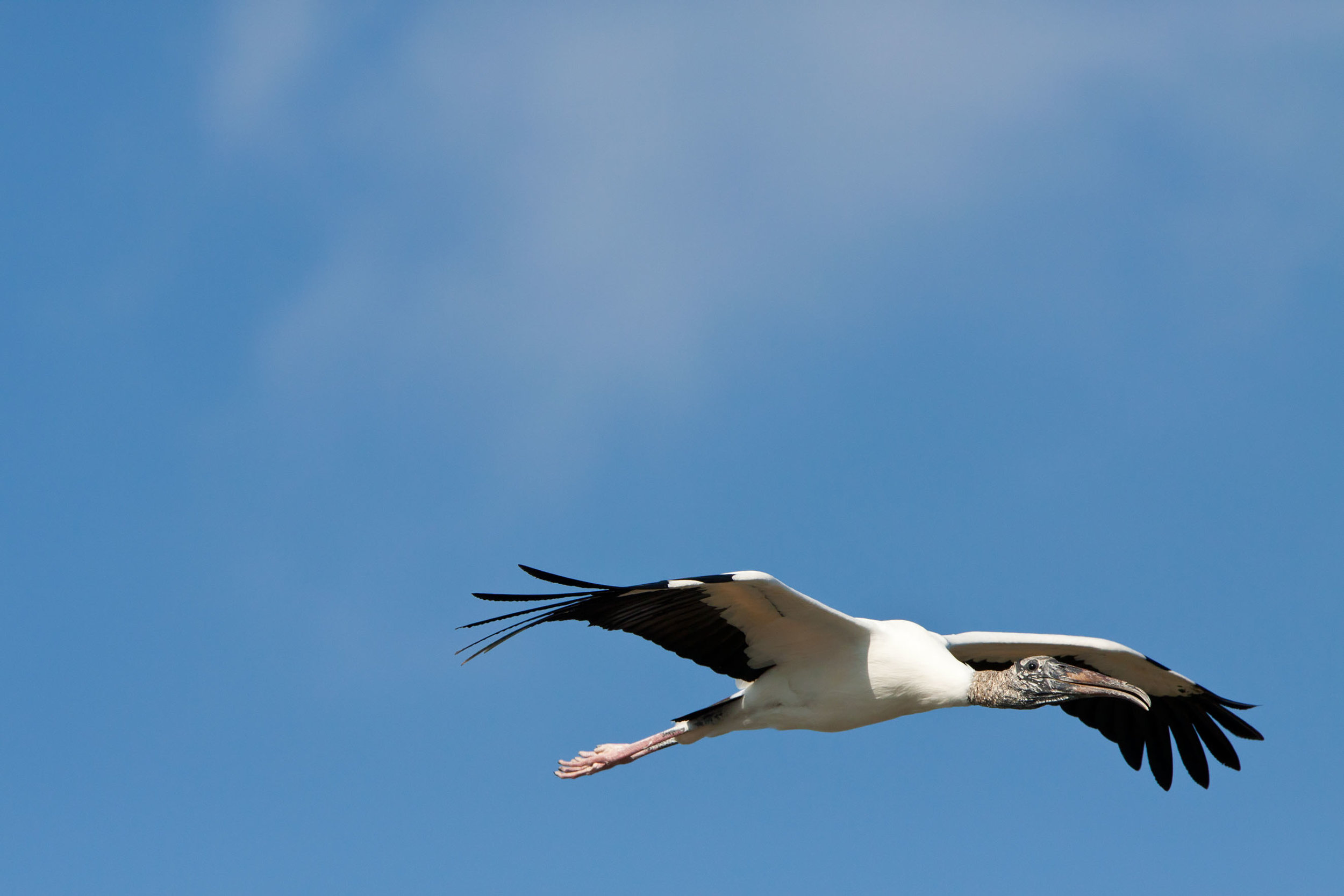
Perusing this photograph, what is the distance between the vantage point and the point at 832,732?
13273 millimetres

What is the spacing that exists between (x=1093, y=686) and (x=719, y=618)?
11.0 ft

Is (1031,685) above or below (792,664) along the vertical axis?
below

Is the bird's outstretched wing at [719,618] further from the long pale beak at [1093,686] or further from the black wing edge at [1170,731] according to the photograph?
the black wing edge at [1170,731]

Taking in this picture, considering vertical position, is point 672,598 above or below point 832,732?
above

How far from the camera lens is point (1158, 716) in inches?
626

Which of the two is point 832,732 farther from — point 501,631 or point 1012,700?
point 501,631

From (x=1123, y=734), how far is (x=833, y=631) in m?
5.07

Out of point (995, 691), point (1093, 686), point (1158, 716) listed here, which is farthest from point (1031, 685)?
point (1158, 716)

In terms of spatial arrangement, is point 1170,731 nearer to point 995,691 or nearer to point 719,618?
point 995,691

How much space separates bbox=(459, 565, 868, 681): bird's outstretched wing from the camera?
11.5 m

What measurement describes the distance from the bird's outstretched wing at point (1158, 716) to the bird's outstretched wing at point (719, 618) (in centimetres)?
285

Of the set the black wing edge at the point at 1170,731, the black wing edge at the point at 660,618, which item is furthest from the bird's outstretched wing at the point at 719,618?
the black wing edge at the point at 1170,731

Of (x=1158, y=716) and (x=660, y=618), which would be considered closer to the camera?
(x=660, y=618)

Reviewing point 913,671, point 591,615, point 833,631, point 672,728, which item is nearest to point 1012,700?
point 913,671
